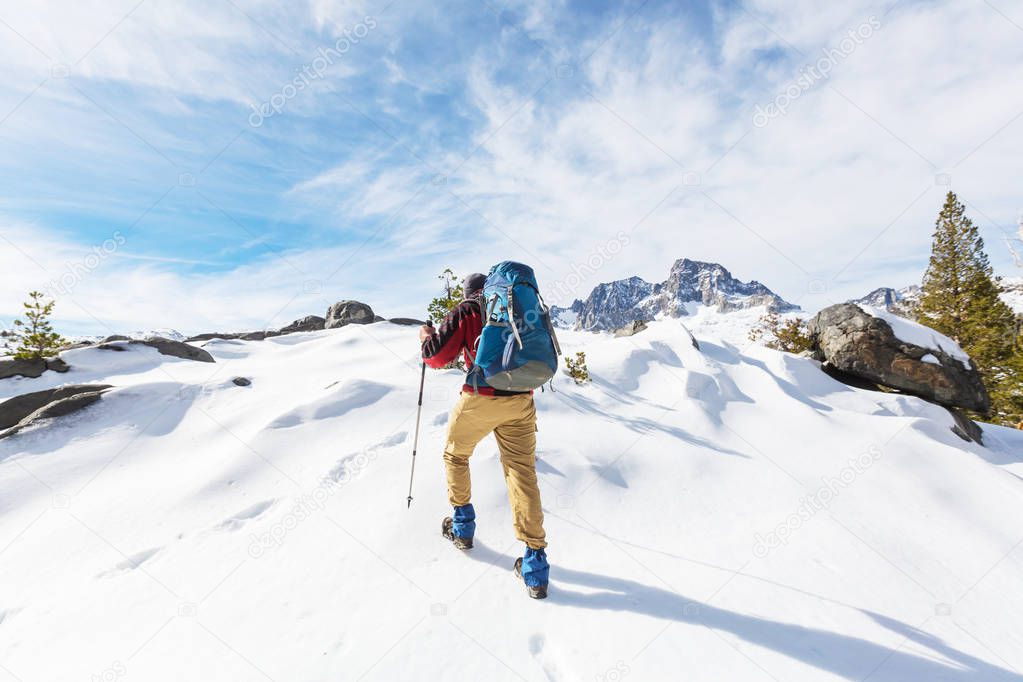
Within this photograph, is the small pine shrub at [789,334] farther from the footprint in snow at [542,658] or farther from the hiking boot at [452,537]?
the footprint in snow at [542,658]

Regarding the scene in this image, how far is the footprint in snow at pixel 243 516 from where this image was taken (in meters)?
4.38

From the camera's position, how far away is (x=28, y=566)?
407 cm

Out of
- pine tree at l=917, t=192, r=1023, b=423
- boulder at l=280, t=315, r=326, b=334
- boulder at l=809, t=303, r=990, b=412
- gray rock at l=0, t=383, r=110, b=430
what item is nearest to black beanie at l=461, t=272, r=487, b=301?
gray rock at l=0, t=383, r=110, b=430

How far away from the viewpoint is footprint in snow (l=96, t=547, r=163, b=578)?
12.5ft

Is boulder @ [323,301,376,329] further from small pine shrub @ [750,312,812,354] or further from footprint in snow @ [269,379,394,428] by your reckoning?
small pine shrub @ [750,312,812,354]

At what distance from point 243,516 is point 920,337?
16.6 meters

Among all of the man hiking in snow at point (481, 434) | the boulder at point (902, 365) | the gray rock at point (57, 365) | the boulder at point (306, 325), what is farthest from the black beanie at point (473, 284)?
the boulder at point (306, 325)

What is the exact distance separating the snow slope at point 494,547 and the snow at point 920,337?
5333 millimetres

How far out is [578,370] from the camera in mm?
8656

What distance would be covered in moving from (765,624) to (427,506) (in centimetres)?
320

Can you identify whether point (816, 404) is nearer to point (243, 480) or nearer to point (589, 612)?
point (589, 612)

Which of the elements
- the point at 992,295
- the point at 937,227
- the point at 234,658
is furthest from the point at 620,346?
the point at 937,227

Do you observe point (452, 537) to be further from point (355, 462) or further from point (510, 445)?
point (355, 462)

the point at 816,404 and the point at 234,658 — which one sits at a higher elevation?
the point at 816,404
